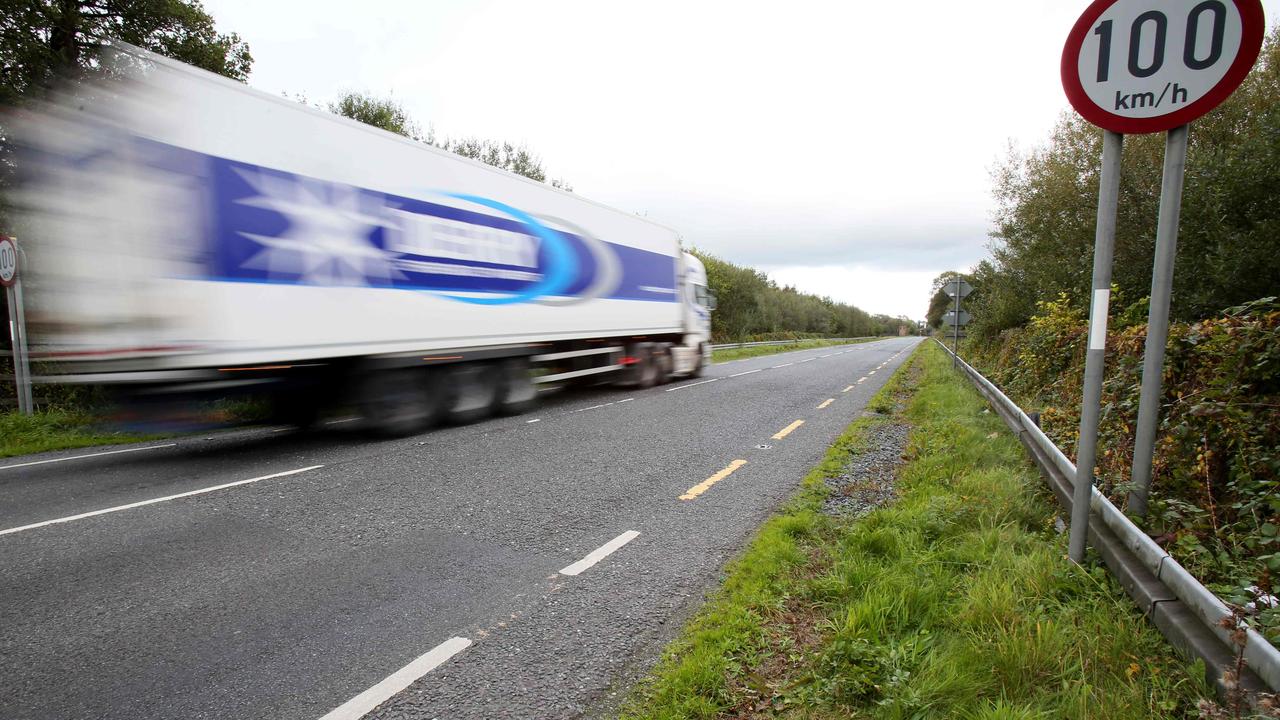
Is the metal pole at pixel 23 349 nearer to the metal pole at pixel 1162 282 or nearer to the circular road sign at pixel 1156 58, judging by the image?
the circular road sign at pixel 1156 58

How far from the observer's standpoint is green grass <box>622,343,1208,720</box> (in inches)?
88.0

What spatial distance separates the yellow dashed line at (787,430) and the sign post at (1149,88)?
4.55 metres

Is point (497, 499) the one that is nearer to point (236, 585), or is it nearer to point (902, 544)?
point (236, 585)

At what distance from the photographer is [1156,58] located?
109 inches

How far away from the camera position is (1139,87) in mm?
2814

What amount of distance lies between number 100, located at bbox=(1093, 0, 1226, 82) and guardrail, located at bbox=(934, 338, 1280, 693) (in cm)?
219

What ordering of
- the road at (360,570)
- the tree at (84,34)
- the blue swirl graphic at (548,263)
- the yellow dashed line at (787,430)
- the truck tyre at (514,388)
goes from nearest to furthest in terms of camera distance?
1. the road at (360,570)
2. the yellow dashed line at (787,430)
3. the blue swirl graphic at (548,263)
4. the truck tyre at (514,388)
5. the tree at (84,34)

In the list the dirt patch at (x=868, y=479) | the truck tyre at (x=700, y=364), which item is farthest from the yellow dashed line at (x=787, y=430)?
the truck tyre at (x=700, y=364)

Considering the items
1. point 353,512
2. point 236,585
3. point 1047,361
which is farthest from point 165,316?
point 1047,361

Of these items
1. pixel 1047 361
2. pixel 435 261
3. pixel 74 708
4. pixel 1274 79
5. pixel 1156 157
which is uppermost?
pixel 1274 79

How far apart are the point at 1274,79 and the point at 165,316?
17.1m

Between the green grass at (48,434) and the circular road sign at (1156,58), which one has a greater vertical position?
the circular road sign at (1156,58)

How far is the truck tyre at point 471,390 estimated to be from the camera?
8.42 meters

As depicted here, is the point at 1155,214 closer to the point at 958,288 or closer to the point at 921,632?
the point at 958,288
